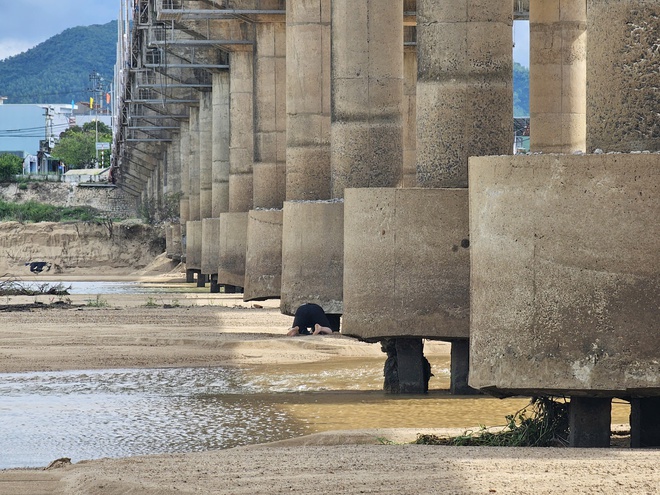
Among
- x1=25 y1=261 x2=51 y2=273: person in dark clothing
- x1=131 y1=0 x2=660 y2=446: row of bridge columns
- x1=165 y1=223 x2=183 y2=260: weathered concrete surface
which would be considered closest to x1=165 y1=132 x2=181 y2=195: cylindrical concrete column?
x1=165 y1=223 x2=183 y2=260: weathered concrete surface

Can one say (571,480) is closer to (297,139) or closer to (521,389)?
(521,389)

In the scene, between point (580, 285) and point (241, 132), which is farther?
point (241, 132)

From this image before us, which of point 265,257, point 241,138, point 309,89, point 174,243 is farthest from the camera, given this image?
point 174,243

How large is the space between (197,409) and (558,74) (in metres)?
15.2

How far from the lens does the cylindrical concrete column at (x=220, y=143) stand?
168 ft

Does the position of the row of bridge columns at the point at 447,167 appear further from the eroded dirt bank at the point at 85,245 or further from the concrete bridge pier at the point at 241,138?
the eroded dirt bank at the point at 85,245

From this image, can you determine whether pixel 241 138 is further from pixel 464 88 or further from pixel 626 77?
pixel 626 77

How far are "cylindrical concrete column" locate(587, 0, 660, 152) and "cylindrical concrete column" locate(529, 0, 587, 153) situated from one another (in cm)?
1658

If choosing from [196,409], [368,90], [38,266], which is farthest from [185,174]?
[196,409]

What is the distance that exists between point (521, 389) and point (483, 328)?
565 millimetres

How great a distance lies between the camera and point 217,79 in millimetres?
51406

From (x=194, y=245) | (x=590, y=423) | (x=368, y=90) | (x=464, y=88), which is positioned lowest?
(x=590, y=423)

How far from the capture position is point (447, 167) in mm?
16688

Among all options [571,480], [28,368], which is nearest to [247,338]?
[28,368]
